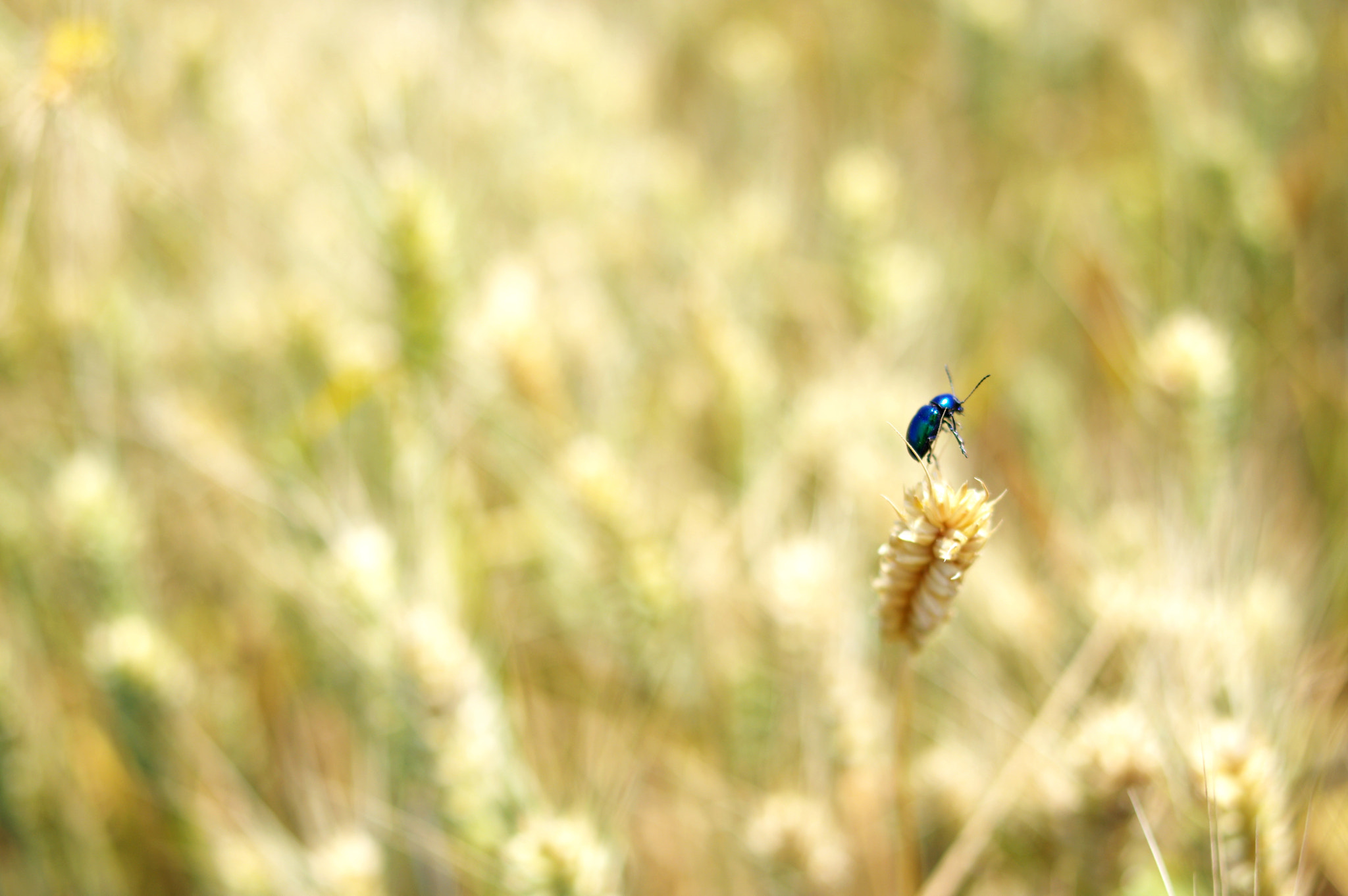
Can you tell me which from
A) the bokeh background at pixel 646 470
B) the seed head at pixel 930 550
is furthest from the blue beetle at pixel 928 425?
the bokeh background at pixel 646 470

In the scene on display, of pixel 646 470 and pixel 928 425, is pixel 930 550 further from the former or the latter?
pixel 646 470

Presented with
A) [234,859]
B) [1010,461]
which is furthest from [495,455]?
[1010,461]

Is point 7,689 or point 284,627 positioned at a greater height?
point 284,627

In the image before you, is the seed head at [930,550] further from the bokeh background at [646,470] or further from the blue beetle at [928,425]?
the bokeh background at [646,470]

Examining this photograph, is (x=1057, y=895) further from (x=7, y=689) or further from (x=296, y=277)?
(x=296, y=277)

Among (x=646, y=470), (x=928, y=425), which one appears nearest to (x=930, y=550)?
(x=928, y=425)
